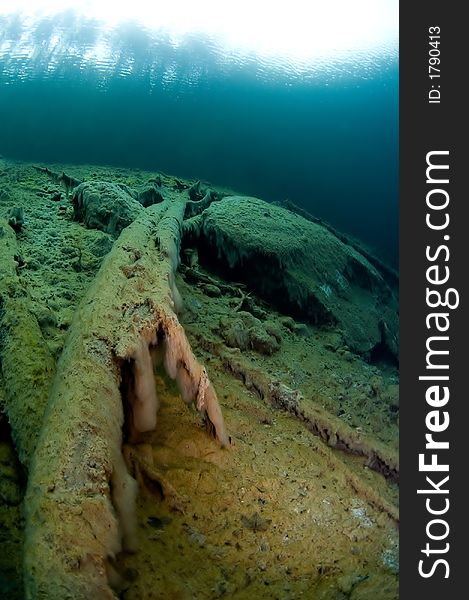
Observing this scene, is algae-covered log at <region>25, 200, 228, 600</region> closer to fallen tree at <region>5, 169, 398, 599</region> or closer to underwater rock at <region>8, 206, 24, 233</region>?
fallen tree at <region>5, 169, 398, 599</region>

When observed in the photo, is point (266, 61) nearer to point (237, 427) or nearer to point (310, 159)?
point (310, 159)

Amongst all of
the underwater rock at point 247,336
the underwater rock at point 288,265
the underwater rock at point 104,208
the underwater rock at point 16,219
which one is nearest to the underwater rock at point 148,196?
the underwater rock at point 104,208

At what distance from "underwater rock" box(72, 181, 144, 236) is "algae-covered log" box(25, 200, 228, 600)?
1.82 meters

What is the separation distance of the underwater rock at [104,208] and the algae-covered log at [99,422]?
182 cm

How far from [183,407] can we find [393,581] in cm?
158

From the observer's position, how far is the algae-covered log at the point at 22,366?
235 cm

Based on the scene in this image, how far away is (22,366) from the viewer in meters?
2.68

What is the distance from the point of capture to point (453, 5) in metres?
2.92

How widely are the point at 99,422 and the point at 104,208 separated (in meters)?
3.84

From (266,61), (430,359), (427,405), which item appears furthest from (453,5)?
(266,61)

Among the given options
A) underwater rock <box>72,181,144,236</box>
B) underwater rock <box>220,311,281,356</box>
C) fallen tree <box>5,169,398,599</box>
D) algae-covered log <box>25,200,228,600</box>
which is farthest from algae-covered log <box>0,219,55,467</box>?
underwater rock <box>72,181,144,236</box>

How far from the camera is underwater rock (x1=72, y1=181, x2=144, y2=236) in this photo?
5.30 meters

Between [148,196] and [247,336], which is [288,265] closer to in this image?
[247,336]

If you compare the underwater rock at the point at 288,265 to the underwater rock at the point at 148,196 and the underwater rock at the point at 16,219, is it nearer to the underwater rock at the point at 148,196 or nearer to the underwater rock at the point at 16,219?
the underwater rock at the point at 148,196
